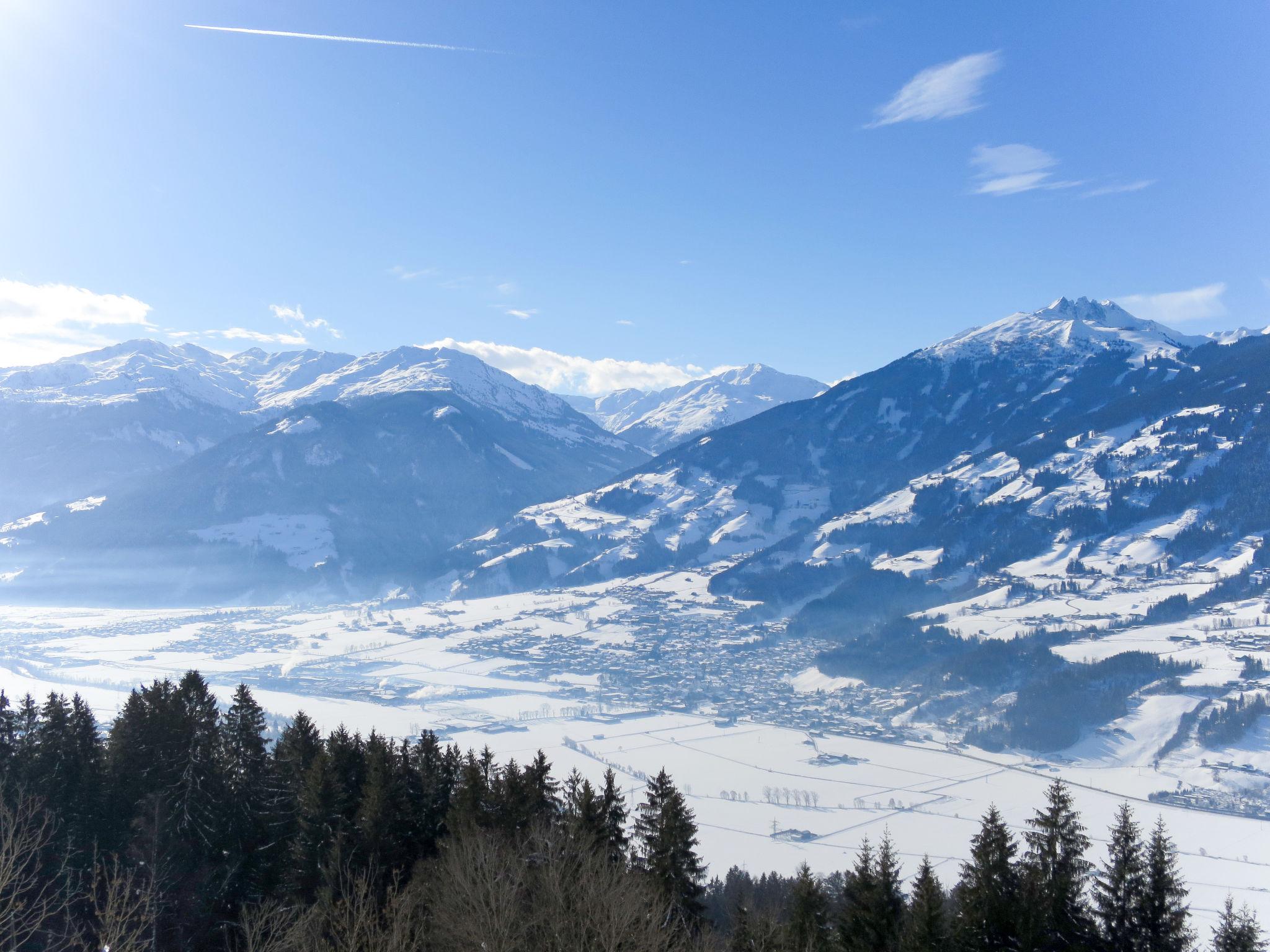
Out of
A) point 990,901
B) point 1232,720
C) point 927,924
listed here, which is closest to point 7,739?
point 927,924

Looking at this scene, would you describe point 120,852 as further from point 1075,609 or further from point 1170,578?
point 1170,578

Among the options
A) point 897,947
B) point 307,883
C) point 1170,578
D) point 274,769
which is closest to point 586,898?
point 897,947

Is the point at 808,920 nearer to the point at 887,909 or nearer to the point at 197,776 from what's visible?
the point at 887,909

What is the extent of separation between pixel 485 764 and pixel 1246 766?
108m

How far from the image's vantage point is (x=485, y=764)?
41625 mm

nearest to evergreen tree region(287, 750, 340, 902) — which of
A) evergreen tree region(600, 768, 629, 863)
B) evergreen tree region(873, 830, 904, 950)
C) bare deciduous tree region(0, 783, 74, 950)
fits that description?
bare deciduous tree region(0, 783, 74, 950)

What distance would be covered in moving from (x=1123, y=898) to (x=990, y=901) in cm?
487

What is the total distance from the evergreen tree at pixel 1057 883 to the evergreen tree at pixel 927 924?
278 centimetres

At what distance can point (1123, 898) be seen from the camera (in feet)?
89.9

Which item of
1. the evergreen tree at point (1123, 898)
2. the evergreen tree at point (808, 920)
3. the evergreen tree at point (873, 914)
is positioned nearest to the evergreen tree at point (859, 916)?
the evergreen tree at point (873, 914)

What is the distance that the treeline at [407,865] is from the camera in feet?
Answer: 77.0

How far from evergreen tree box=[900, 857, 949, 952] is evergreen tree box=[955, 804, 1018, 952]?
35.0 inches

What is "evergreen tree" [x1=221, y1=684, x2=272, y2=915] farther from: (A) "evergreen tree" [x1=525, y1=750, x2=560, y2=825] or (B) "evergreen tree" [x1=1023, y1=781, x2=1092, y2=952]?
(B) "evergreen tree" [x1=1023, y1=781, x2=1092, y2=952]

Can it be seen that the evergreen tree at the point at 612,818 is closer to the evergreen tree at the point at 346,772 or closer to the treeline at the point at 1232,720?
the evergreen tree at the point at 346,772
